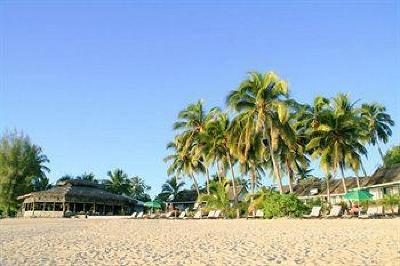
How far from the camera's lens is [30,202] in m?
52.6

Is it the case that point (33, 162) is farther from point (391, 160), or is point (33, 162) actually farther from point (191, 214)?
point (391, 160)

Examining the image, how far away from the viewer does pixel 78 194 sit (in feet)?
168

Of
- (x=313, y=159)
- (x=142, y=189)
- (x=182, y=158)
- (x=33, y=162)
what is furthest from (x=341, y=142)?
(x=142, y=189)

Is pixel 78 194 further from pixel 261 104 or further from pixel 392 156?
pixel 392 156

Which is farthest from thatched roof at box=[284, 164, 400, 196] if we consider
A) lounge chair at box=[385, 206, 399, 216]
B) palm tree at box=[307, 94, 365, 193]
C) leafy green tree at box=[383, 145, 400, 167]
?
leafy green tree at box=[383, 145, 400, 167]

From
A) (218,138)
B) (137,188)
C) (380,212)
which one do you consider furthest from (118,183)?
(380,212)

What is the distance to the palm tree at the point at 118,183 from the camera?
7000 centimetres

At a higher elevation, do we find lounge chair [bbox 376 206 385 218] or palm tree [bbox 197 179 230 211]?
palm tree [bbox 197 179 230 211]

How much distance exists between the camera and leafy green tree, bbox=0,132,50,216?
187ft

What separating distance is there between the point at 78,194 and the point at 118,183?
19.3m

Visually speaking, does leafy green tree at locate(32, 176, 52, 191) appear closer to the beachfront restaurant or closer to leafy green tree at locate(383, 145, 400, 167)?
the beachfront restaurant

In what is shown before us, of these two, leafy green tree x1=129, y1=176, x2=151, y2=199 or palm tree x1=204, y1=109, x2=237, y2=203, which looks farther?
leafy green tree x1=129, y1=176, x2=151, y2=199

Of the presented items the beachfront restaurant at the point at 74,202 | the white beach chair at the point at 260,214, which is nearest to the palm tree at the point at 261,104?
the white beach chair at the point at 260,214

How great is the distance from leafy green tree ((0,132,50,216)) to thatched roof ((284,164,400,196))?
34.7 m
